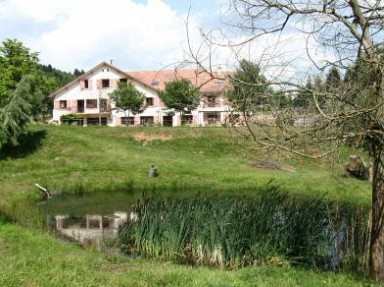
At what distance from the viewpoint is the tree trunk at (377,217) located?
9.70 meters

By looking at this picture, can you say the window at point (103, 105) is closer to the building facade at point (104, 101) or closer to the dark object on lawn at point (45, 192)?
the building facade at point (104, 101)

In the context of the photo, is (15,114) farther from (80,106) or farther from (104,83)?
(80,106)

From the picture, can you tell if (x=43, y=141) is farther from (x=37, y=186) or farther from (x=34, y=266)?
(x=34, y=266)

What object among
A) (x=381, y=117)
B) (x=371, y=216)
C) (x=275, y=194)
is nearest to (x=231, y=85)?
(x=381, y=117)

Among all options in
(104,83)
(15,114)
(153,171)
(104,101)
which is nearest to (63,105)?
(104,101)

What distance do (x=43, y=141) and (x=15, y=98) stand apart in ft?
12.1

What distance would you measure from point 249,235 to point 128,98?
193ft

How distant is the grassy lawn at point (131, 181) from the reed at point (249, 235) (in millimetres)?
1189

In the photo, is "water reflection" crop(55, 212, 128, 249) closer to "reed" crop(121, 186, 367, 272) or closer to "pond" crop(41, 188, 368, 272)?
"pond" crop(41, 188, 368, 272)

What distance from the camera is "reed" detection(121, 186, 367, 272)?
1245 cm

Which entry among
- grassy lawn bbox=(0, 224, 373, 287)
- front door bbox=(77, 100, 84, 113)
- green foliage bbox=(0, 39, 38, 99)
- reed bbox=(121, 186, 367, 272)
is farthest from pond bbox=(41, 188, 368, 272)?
front door bbox=(77, 100, 84, 113)

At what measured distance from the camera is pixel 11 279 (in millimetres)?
8414

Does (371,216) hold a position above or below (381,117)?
below

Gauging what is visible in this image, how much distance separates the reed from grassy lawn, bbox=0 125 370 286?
1189 millimetres
